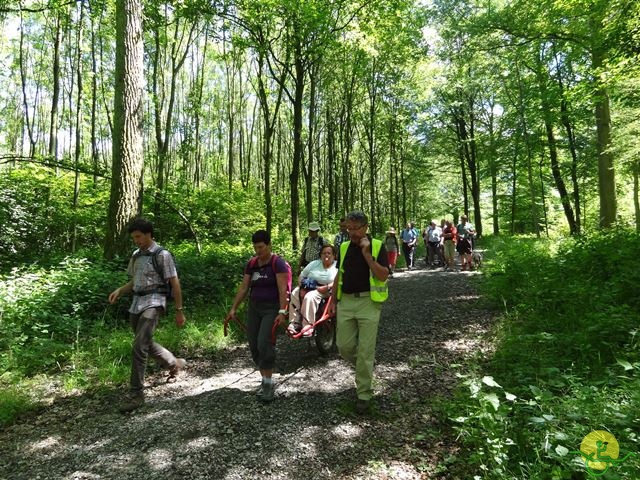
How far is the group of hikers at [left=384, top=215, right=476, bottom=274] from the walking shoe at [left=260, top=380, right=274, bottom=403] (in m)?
8.12

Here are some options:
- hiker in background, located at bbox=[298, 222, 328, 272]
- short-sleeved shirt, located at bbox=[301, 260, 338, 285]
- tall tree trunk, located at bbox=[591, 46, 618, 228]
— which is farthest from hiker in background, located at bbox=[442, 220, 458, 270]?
short-sleeved shirt, located at bbox=[301, 260, 338, 285]

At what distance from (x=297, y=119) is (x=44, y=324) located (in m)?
9.41

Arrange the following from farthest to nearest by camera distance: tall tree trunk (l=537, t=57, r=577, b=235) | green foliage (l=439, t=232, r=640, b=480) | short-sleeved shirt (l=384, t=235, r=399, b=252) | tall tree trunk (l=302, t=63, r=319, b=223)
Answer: tall tree trunk (l=537, t=57, r=577, b=235) < tall tree trunk (l=302, t=63, r=319, b=223) < short-sleeved shirt (l=384, t=235, r=399, b=252) < green foliage (l=439, t=232, r=640, b=480)

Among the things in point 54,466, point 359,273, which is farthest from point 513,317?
point 54,466

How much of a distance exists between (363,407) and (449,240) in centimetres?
1140

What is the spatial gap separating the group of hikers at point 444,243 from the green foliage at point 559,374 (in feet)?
17.0

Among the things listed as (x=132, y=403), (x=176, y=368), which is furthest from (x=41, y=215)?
(x=132, y=403)

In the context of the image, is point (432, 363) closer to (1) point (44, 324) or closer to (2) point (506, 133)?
(1) point (44, 324)

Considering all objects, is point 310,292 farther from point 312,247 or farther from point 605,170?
point 605,170

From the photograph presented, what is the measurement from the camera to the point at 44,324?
5867mm

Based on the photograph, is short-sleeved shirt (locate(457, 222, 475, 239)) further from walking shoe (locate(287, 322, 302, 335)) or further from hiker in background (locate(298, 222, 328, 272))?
walking shoe (locate(287, 322, 302, 335))

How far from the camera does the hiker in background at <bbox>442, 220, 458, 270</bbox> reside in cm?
1431

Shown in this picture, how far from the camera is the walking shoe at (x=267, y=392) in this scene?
453 centimetres

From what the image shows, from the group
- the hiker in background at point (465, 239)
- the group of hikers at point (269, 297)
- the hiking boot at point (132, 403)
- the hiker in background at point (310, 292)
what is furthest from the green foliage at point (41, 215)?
the hiker in background at point (465, 239)
